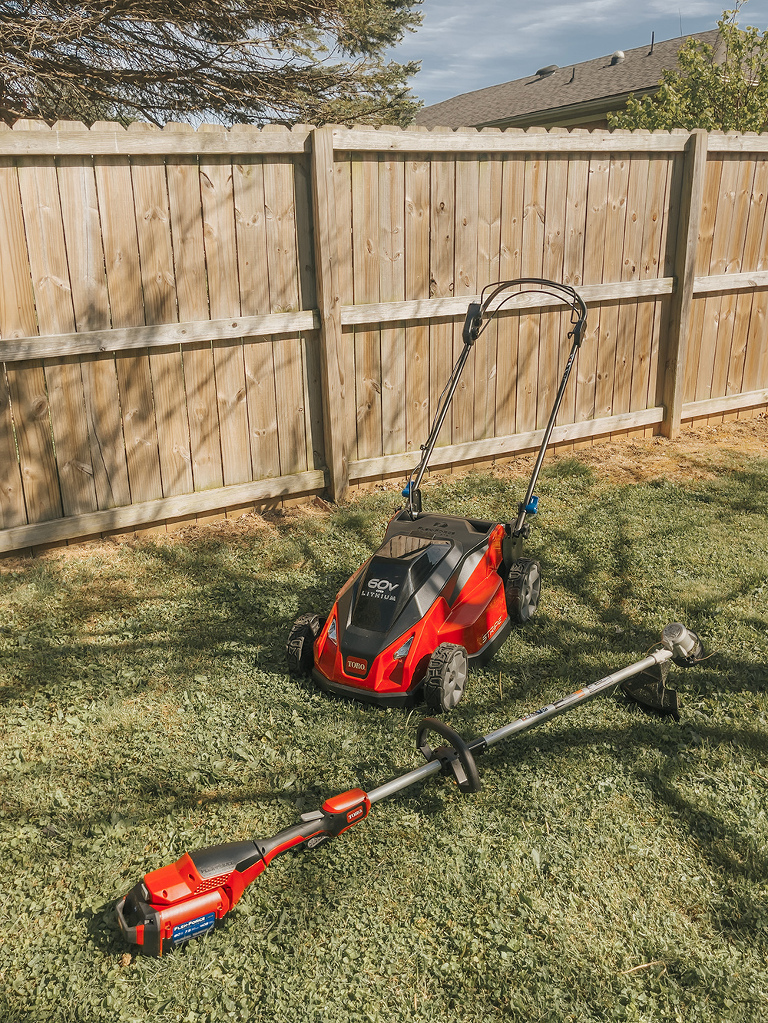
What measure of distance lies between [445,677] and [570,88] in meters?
18.7

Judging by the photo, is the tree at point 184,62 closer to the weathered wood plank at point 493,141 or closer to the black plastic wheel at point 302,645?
the weathered wood plank at point 493,141

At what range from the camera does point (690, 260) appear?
6.89 metres

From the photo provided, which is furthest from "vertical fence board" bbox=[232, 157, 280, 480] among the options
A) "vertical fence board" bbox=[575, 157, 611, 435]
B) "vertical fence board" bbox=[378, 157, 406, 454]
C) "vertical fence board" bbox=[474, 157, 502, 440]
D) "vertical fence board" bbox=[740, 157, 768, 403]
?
"vertical fence board" bbox=[740, 157, 768, 403]

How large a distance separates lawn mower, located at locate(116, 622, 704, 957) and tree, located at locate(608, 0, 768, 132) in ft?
34.6

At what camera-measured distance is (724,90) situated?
1133cm

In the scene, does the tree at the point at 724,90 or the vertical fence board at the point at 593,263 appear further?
the tree at the point at 724,90

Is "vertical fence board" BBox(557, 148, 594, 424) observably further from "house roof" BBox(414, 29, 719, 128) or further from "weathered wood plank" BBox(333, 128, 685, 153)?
"house roof" BBox(414, 29, 719, 128)

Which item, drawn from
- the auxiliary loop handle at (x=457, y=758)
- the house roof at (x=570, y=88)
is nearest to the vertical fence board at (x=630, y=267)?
the auxiliary loop handle at (x=457, y=758)

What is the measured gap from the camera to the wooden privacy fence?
4684 millimetres

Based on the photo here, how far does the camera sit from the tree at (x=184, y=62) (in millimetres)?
8961

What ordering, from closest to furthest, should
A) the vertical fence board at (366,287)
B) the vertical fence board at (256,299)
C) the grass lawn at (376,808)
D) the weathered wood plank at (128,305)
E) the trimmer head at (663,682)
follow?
the grass lawn at (376,808), the trimmer head at (663,682), the weathered wood plank at (128,305), the vertical fence board at (256,299), the vertical fence board at (366,287)

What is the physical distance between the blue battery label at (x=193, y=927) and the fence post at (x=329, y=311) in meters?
3.73

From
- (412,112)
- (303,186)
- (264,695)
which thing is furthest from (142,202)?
(412,112)

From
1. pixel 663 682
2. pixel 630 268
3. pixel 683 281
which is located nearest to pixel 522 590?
pixel 663 682
